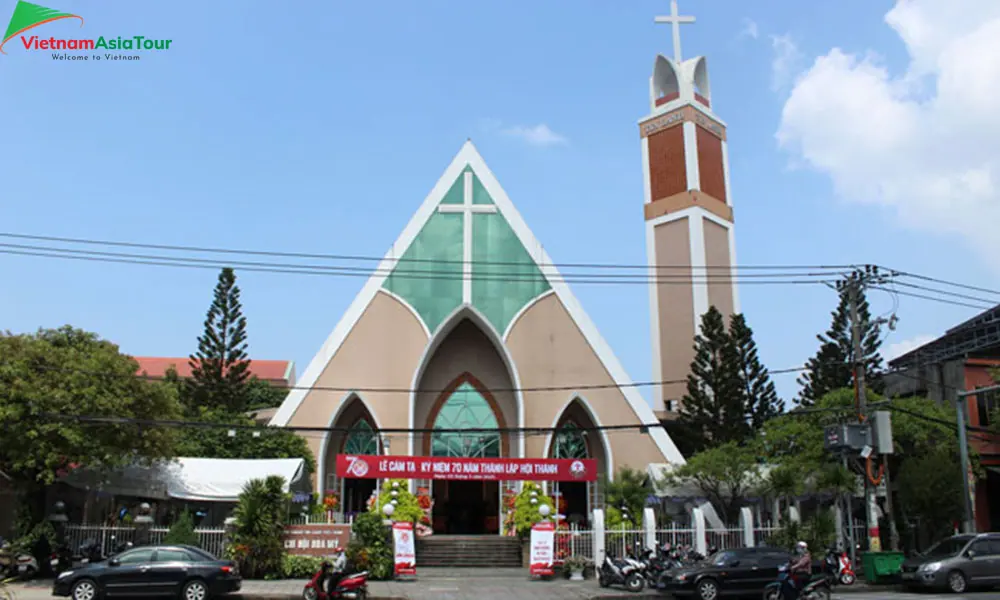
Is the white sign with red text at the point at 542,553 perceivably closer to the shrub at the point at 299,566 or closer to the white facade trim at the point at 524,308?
the shrub at the point at 299,566

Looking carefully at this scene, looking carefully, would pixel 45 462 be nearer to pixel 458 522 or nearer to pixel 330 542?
pixel 330 542

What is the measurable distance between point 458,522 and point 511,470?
7.03 m

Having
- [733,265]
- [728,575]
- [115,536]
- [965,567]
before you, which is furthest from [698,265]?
[115,536]

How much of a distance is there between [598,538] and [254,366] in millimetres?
42789

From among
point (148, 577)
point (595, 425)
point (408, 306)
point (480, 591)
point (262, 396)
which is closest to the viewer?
point (148, 577)

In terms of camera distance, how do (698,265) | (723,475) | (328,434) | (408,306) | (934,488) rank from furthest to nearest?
1. (698,265)
2. (408,306)
3. (328,434)
4. (934,488)
5. (723,475)

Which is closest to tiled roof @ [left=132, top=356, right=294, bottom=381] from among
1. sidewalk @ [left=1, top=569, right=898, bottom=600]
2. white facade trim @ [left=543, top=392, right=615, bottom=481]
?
white facade trim @ [left=543, top=392, right=615, bottom=481]

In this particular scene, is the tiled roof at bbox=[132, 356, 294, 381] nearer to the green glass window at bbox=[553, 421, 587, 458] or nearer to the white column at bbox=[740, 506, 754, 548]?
the green glass window at bbox=[553, 421, 587, 458]

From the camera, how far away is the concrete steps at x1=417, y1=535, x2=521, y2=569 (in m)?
19.6

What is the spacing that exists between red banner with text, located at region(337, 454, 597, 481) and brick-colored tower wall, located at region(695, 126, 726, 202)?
882 inches

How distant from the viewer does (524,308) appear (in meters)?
25.0

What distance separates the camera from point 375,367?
958 inches

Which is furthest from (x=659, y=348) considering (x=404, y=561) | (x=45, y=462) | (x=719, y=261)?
(x=45, y=462)

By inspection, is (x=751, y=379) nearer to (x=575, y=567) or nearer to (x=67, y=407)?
(x=575, y=567)
